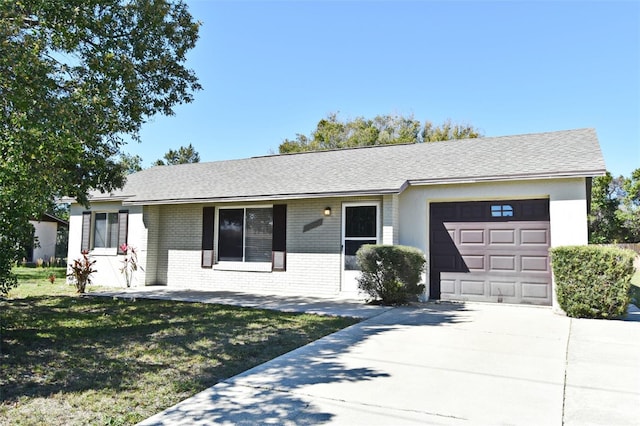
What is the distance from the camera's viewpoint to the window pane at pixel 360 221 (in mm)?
10938

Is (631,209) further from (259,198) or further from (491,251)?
(259,198)

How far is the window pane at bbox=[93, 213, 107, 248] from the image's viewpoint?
47.7 ft

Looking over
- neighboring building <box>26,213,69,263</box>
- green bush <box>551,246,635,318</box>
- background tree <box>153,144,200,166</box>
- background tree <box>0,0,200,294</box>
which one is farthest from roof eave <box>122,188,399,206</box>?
background tree <box>153,144,200,166</box>

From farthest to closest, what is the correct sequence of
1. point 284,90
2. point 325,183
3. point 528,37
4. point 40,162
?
point 284,90
point 528,37
point 325,183
point 40,162

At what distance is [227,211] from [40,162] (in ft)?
21.1

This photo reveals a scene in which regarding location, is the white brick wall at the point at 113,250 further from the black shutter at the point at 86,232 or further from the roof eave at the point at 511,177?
the roof eave at the point at 511,177

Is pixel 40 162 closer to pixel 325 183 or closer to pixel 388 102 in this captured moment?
pixel 325 183

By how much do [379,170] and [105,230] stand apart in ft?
31.6

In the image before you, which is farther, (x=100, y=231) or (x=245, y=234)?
(x=100, y=231)

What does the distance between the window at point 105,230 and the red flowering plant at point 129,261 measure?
34.6 inches

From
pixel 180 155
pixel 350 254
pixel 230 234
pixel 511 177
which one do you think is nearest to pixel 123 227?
pixel 230 234

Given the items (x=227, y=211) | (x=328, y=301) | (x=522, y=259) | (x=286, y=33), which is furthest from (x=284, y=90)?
(x=522, y=259)

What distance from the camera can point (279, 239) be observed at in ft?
39.0

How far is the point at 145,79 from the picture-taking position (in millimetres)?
9836
